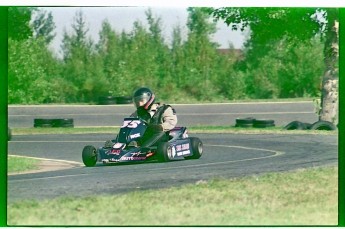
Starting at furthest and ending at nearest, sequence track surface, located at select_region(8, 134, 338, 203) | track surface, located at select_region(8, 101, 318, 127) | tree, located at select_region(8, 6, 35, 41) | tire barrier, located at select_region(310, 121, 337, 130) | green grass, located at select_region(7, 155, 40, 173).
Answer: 1. tire barrier, located at select_region(310, 121, 337, 130)
2. track surface, located at select_region(8, 101, 318, 127)
3. green grass, located at select_region(7, 155, 40, 173)
4. tree, located at select_region(8, 6, 35, 41)
5. track surface, located at select_region(8, 134, 338, 203)

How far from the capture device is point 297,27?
51.2 feet

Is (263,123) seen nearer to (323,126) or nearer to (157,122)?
(323,126)

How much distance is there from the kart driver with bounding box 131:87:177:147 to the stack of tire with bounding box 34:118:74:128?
1.13m

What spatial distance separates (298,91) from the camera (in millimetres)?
16219

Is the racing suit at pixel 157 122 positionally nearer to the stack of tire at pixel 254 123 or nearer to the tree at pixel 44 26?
the stack of tire at pixel 254 123

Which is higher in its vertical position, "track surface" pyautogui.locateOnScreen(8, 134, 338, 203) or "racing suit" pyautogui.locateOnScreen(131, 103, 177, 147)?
"racing suit" pyautogui.locateOnScreen(131, 103, 177, 147)

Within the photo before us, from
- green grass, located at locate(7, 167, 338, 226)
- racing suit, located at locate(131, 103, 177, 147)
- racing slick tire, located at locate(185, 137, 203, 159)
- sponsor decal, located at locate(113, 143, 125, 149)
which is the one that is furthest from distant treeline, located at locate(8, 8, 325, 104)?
green grass, located at locate(7, 167, 338, 226)

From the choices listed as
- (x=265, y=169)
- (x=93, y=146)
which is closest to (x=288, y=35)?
(x=265, y=169)

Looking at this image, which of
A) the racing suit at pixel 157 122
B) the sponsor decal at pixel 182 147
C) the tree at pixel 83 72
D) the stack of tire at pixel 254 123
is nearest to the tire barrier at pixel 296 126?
the stack of tire at pixel 254 123

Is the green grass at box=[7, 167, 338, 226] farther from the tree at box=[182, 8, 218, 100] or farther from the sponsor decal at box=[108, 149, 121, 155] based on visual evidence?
the tree at box=[182, 8, 218, 100]

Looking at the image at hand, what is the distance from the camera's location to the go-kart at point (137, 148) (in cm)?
1562

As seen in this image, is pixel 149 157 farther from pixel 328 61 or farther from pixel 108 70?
pixel 328 61

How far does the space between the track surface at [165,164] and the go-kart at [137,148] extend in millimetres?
124

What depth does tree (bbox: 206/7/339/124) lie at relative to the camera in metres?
15.2
